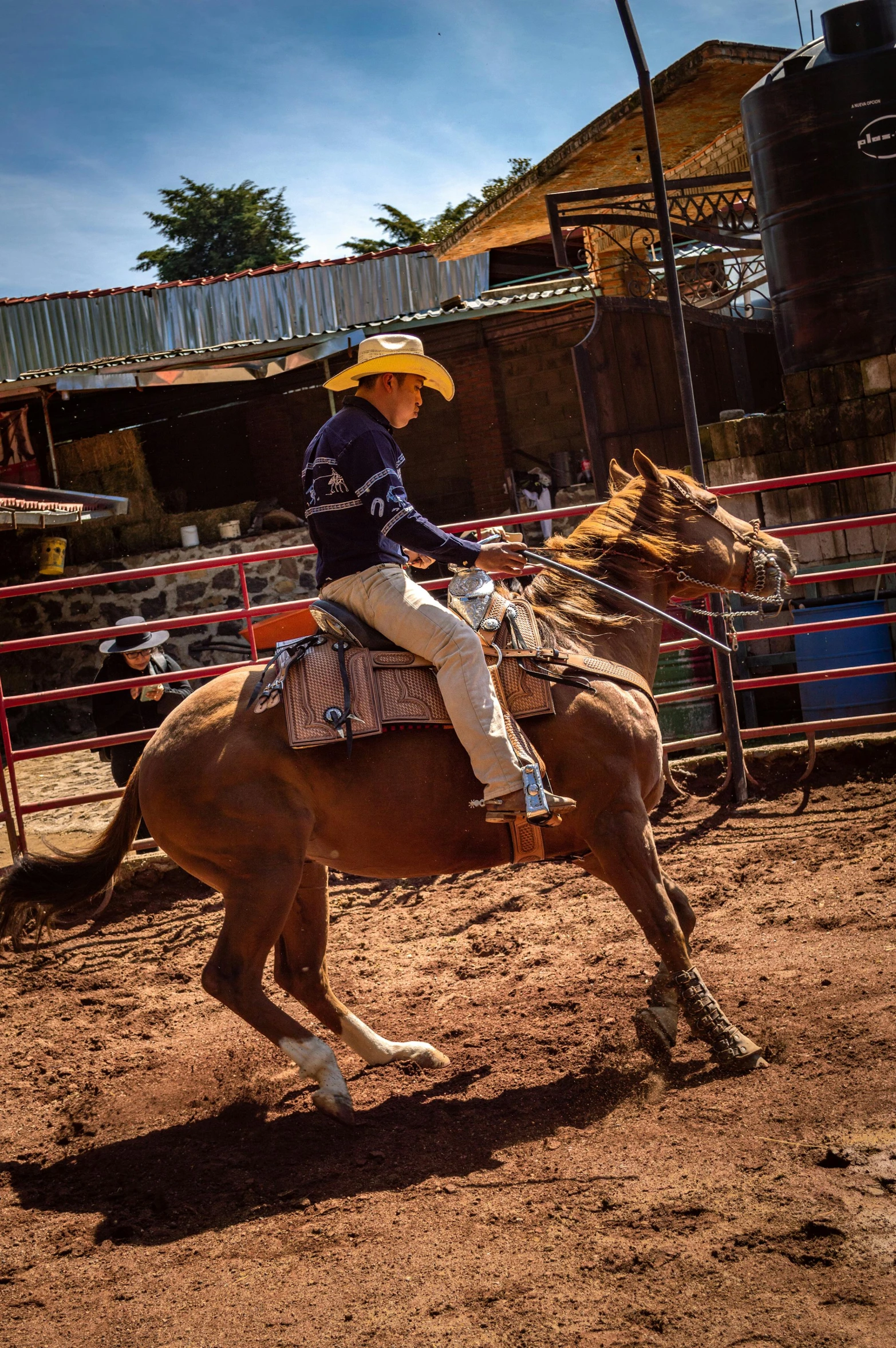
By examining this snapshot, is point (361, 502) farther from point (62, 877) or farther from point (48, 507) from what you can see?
point (48, 507)

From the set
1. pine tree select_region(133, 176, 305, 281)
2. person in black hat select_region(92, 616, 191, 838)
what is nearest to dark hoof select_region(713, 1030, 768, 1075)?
person in black hat select_region(92, 616, 191, 838)

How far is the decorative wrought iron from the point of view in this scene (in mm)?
11356

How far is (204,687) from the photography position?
14.4 feet

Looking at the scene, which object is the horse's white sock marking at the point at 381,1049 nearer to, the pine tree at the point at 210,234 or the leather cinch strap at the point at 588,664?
the leather cinch strap at the point at 588,664

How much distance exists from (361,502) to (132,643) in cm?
450

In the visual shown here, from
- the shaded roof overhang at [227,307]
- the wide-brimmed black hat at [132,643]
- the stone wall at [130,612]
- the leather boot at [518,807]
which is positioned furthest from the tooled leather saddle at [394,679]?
the shaded roof overhang at [227,307]

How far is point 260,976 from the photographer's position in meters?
4.17

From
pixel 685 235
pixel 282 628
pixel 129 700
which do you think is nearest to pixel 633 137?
pixel 685 235

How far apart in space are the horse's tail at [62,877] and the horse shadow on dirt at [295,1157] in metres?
0.96

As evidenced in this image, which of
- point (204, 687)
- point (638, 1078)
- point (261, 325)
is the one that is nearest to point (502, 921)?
point (638, 1078)

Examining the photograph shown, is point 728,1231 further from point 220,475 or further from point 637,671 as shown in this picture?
point 220,475

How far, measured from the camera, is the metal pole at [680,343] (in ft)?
22.7

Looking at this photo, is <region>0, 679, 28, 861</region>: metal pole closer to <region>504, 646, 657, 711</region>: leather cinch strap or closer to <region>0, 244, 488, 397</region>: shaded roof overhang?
<region>504, 646, 657, 711</region>: leather cinch strap

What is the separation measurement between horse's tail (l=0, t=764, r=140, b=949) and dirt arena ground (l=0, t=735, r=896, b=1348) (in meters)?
0.72
